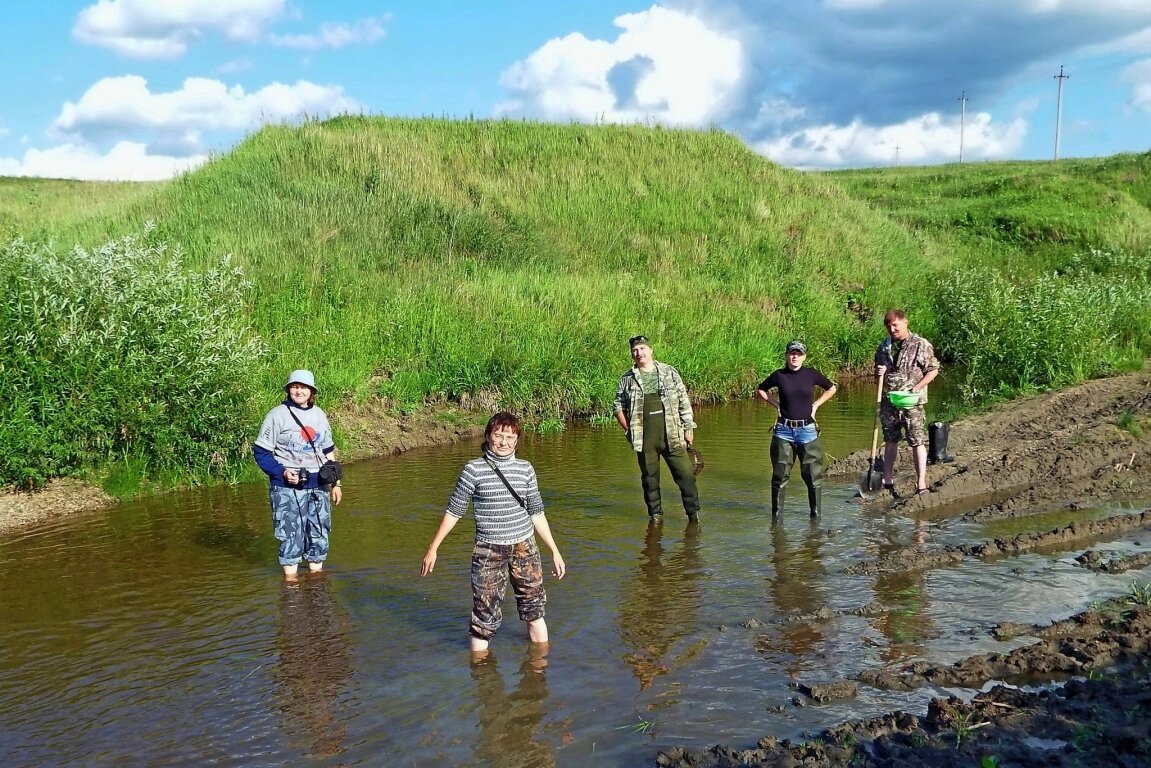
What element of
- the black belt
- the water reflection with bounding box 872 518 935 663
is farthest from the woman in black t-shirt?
the water reflection with bounding box 872 518 935 663

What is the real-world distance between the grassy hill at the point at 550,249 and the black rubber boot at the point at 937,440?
7.16 meters

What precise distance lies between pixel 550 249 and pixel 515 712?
21.0 meters

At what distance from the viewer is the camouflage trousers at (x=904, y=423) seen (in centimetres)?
1086

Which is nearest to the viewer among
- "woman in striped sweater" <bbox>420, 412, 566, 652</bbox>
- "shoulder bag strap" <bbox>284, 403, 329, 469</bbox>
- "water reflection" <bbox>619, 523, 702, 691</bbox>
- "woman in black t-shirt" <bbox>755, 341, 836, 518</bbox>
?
"woman in striped sweater" <bbox>420, 412, 566, 652</bbox>

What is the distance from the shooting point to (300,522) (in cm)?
894

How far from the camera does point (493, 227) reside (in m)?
26.2

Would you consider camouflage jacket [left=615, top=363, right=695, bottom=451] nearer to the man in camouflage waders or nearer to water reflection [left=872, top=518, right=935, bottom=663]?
the man in camouflage waders

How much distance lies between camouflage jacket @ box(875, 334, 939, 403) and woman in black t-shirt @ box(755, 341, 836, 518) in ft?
2.49

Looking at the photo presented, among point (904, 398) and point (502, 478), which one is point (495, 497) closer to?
point (502, 478)

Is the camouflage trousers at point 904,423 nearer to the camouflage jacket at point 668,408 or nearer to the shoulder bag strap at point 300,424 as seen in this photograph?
the camouflage jacket at point 668,408

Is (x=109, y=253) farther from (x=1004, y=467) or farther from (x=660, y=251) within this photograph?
(x=660, y=251)

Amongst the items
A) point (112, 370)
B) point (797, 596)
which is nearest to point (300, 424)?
point (112, 370)

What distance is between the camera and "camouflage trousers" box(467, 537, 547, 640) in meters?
6.77

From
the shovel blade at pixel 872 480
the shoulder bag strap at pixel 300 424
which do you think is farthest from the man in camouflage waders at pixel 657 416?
the shoulder bag strap at pixel 300 424
